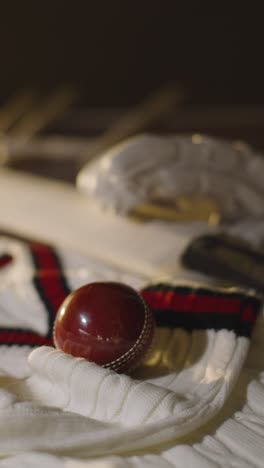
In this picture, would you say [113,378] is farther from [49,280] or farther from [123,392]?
[49,280]

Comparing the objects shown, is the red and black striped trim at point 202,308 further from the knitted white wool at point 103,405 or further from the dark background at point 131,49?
the dark background at point 131,49

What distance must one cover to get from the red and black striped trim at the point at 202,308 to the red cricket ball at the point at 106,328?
10 centimetres

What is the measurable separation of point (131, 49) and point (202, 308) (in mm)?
3164

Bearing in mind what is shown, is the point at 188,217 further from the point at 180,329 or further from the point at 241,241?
the point at 180,329

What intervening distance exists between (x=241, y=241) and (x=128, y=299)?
0.50 metres

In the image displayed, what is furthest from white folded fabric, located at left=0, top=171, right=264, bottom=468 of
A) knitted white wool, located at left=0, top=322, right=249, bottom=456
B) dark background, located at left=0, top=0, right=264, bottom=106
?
dark background, located at left=0, top=0, right=264, bottom=106

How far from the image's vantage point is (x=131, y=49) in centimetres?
373

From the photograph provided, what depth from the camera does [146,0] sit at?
363 cm

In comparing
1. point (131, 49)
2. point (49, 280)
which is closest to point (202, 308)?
point (49, 280)

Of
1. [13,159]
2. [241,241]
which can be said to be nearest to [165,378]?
[241,241]

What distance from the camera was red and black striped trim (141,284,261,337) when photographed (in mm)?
773

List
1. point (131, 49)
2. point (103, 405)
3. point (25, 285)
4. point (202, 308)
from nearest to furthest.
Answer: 1. point (103, 405)
2. point (202, 308)
3. point (25, 285)
4. point (131, 49)

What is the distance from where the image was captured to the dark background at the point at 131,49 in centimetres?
359

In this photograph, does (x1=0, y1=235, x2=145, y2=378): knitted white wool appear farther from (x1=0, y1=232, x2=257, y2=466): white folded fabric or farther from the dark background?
the dark background
